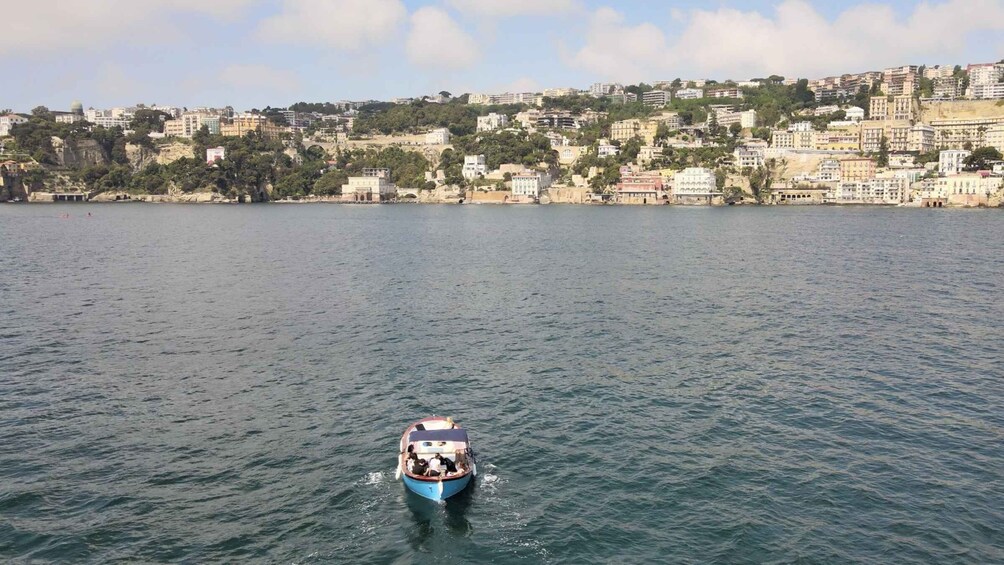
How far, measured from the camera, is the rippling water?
58.0 feet

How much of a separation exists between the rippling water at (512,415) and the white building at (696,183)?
417 ft

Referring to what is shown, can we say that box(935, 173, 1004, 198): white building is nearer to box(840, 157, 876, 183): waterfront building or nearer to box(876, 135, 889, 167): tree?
box(840, 157, 876, 183): waterfront building

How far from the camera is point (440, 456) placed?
66.0 ft

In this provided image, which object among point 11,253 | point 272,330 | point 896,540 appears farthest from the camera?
point 11,253

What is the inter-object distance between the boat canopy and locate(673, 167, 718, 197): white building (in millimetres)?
171071

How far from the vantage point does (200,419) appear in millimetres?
A: 25047

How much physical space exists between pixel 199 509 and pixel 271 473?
8.02 ft

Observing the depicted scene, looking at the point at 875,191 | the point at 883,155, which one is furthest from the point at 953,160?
the point at 883,155

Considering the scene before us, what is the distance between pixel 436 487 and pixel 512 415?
6645mm

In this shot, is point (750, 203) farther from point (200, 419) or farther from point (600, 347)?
point (200, 419)

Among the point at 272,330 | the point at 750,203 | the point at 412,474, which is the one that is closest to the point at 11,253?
the point at 272,330

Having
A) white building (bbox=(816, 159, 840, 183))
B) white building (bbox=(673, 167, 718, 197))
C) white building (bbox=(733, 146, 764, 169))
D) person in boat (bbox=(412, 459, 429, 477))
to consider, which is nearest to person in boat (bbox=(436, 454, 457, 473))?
person in boat (bbox=(412, 459, 429, 477))

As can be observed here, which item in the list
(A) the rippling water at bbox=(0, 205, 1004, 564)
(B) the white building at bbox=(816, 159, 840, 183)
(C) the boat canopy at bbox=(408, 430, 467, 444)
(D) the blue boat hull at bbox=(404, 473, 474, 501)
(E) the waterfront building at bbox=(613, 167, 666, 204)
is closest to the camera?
(A) the rippling water at bbox=(0, 205, 1004, 564)

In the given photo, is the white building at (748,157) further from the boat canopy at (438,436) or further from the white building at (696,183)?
the boat canopy at (438,436)
